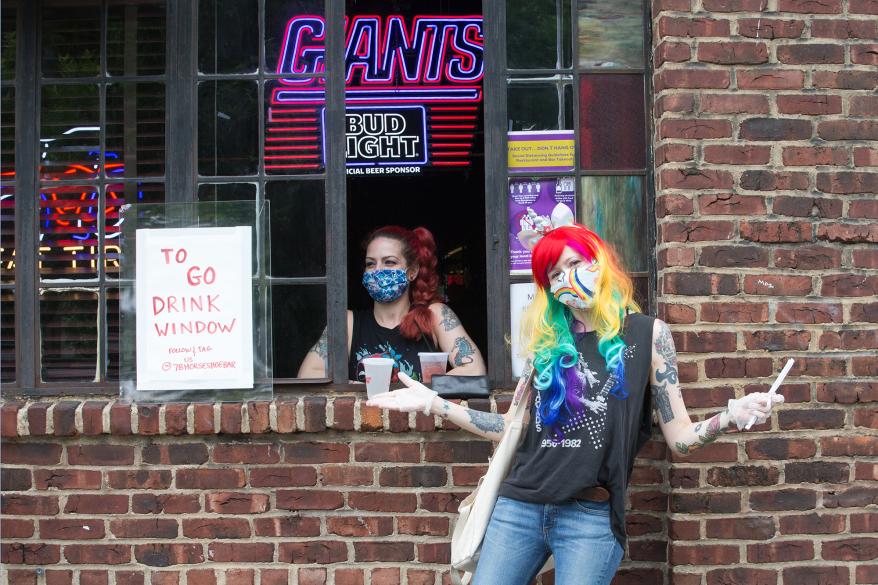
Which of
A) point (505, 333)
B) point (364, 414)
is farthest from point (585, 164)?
point (364, 414)

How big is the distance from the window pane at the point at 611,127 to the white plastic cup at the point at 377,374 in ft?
4.13

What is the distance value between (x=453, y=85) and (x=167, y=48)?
207cm

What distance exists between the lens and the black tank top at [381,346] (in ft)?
16.0

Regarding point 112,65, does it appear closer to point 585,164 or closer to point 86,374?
point 86,374

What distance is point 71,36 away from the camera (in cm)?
465

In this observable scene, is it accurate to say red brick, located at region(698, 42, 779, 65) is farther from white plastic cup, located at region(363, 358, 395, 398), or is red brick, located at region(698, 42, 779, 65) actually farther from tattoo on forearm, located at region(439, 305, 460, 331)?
white plastic cup, located at region(363, 358, 395, 398)

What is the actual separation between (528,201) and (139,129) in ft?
5.74

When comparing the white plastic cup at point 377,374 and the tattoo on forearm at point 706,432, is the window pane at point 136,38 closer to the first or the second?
the white plastic cup at point 377,374

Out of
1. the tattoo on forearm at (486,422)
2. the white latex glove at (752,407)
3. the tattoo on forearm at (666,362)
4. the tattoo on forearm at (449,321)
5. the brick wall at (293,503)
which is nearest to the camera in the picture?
the white latex glove at (752,407)

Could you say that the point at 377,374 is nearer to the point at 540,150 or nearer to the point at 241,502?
the point at 241,502

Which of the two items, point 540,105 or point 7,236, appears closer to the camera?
point 540,105

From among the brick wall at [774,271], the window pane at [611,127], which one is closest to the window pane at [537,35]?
the window pane at [611,127]

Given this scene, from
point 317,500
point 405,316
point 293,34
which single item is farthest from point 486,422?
point 293,34

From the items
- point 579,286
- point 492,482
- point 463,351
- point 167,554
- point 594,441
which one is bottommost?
point 167,554
